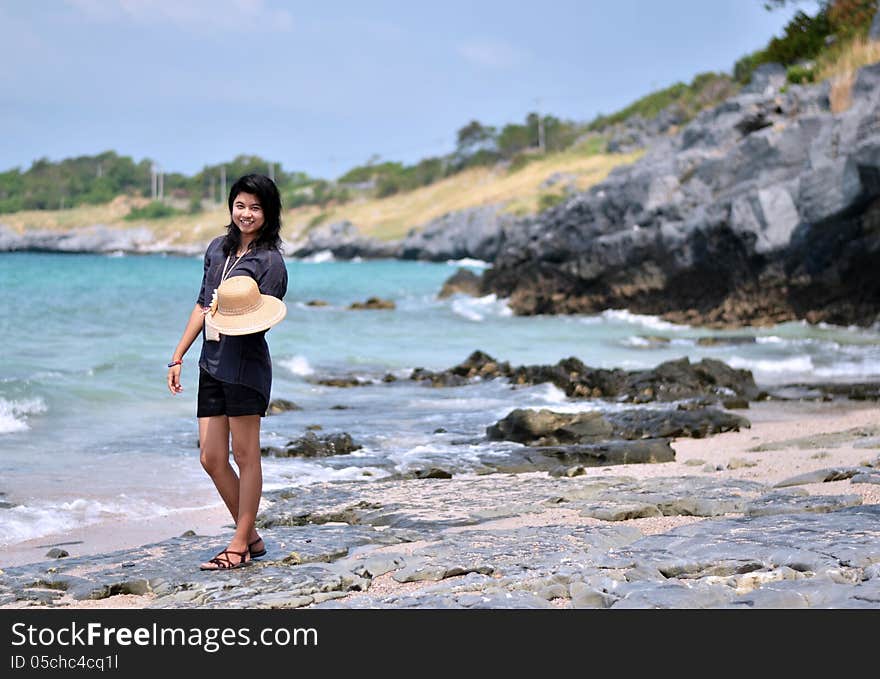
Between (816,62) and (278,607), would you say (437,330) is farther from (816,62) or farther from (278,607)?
(278,607)

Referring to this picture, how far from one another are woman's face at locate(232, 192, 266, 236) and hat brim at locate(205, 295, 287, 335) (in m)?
0.40

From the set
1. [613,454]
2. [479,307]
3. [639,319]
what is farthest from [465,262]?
[613,454]

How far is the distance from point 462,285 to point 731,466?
3261 centimetres

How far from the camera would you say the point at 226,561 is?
541 centimetres

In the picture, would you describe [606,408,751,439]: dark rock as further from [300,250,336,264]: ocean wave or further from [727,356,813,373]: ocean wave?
[300,250,336,264]: ocean wave

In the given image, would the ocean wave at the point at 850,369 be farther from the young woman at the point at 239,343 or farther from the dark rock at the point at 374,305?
the dark rock at the point at 374,305

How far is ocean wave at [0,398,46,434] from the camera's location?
11.2m

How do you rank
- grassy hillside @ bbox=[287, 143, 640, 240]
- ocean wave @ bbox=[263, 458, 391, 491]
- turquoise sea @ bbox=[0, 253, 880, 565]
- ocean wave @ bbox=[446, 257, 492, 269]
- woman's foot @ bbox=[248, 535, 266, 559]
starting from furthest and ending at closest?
1. grassy hillside @ bbox=[287, 143, 640, 240]
2. ocean wave @ bbox=[446, 257, 492, 269]
3. ocean wave @ bbox=[263, 458, 391, 491]
4. turquoise sea @ bbox=[0, 253, 880, 565]
5. woman's foot @ bbox=[248, 535, 266, 559]

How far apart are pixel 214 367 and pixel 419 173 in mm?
111712

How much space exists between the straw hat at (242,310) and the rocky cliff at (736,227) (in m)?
19.0

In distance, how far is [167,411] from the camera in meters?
12.8

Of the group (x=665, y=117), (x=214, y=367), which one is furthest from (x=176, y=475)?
(x=665, y=117)

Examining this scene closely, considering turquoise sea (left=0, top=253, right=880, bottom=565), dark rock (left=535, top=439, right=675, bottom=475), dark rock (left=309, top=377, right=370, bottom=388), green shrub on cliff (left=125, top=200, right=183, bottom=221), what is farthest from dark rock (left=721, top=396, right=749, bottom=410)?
green shrub on cliff (left=125, top=200, right=183, bottom=221)

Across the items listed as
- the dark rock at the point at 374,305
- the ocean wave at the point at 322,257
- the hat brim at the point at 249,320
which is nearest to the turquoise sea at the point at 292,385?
the dark rock at the point at 374,305
